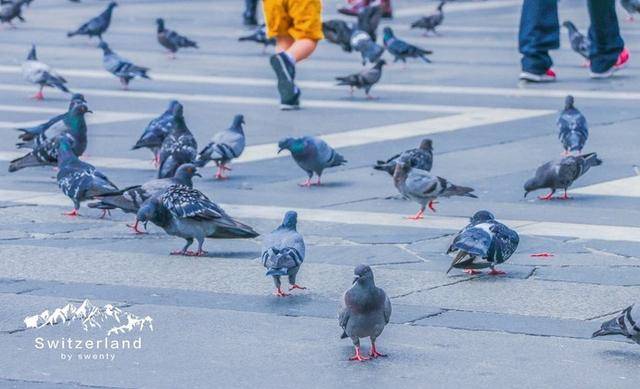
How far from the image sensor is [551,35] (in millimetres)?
18703

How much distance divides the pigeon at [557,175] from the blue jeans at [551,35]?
6860mm

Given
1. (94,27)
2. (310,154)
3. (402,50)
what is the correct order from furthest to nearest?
(94,27) < (402,50) < (310,154)

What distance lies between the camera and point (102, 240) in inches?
416

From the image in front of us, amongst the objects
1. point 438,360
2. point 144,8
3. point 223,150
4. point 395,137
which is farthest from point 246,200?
point 144,8

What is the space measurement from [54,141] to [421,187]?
10.6 ft

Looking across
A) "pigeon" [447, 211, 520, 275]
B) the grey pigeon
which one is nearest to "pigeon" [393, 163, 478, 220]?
"pigeon" [447, 211, 520, 275]

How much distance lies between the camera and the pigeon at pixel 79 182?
11305 mm

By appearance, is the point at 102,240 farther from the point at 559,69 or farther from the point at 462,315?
the point at 559,69

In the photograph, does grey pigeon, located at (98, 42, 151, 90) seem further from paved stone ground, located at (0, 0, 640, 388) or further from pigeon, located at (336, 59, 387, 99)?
pigeon, located at (336, 59, 387, 99)

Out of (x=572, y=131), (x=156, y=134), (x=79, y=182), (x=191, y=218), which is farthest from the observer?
(x=156, y=134)

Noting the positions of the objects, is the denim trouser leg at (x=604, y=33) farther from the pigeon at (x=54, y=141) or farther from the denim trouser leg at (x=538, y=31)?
the pigeon at (x=54, y=141)

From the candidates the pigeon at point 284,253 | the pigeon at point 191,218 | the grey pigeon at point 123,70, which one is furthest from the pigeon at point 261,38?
the pigeon at point 284,253

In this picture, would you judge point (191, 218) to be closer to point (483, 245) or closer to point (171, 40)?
point (483, 245)

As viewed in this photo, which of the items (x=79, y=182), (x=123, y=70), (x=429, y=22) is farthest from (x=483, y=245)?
(x=429, y=22)
